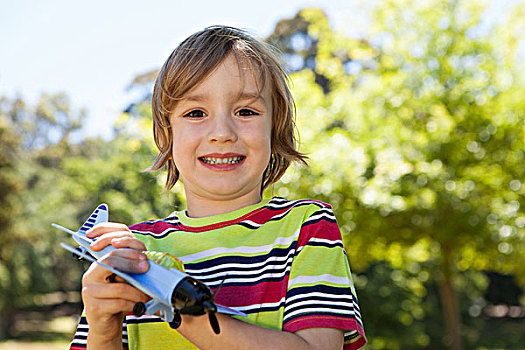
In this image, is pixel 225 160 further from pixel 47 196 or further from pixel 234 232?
pixel 47 196

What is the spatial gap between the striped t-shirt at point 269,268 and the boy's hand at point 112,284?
0.81ft

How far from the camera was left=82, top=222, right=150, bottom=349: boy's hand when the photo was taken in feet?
3.61

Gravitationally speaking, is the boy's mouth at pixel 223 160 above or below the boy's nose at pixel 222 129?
below

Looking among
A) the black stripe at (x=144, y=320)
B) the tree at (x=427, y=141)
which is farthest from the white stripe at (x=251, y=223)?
the tree at (x=427, y=141)

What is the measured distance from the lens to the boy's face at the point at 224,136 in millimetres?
1433

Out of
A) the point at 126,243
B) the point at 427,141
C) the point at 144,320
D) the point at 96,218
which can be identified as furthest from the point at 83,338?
the point at 427,141

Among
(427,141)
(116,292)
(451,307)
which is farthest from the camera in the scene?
(451,307)

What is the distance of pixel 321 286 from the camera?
1279 millimetres

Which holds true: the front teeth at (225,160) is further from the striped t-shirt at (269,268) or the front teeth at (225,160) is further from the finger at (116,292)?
the finger at (116,292)

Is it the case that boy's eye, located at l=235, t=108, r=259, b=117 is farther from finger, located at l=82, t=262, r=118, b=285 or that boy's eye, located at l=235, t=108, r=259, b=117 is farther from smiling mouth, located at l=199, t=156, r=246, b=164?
finger, located at l=82, t=262, r=118, b=285

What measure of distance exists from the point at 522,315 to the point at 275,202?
26253 millimetres

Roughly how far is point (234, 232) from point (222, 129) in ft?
0.86

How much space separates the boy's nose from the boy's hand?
35cm

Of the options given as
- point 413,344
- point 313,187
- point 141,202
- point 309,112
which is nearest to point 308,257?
point 313,187
